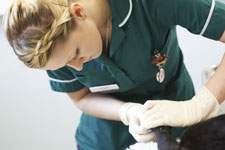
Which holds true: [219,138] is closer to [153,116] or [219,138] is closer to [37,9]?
[153,116]

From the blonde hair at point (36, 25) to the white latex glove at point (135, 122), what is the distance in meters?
0.38

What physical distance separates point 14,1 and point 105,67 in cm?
36

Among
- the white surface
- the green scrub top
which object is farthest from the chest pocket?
the white surface

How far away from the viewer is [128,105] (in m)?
0.96

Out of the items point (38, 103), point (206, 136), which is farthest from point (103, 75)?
point (38, 103)

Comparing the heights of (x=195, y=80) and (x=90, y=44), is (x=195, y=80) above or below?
below

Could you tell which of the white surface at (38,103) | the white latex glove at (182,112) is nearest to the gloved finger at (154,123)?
the white latex glove at (182,112)

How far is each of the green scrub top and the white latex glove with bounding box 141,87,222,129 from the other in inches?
5.8

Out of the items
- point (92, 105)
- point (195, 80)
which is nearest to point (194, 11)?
point (92, 105)

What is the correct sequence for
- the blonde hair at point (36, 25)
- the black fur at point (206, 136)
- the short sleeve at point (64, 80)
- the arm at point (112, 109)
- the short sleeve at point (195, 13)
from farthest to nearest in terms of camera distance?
1. the short sleeve at point (64, 80)
2. the arm at point (112, 109)
3. the short sleeve at point (195, 13)
4. the blonde hair at point (36, 25)
5. the black fur at point (206, 136)

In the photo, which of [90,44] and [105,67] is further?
[105,67]

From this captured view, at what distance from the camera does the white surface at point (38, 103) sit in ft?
5.33

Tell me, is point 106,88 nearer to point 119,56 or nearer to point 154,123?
point 119,56

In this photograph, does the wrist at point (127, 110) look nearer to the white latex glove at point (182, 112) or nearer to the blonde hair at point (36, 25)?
the white latex glove at point (182, 112)
